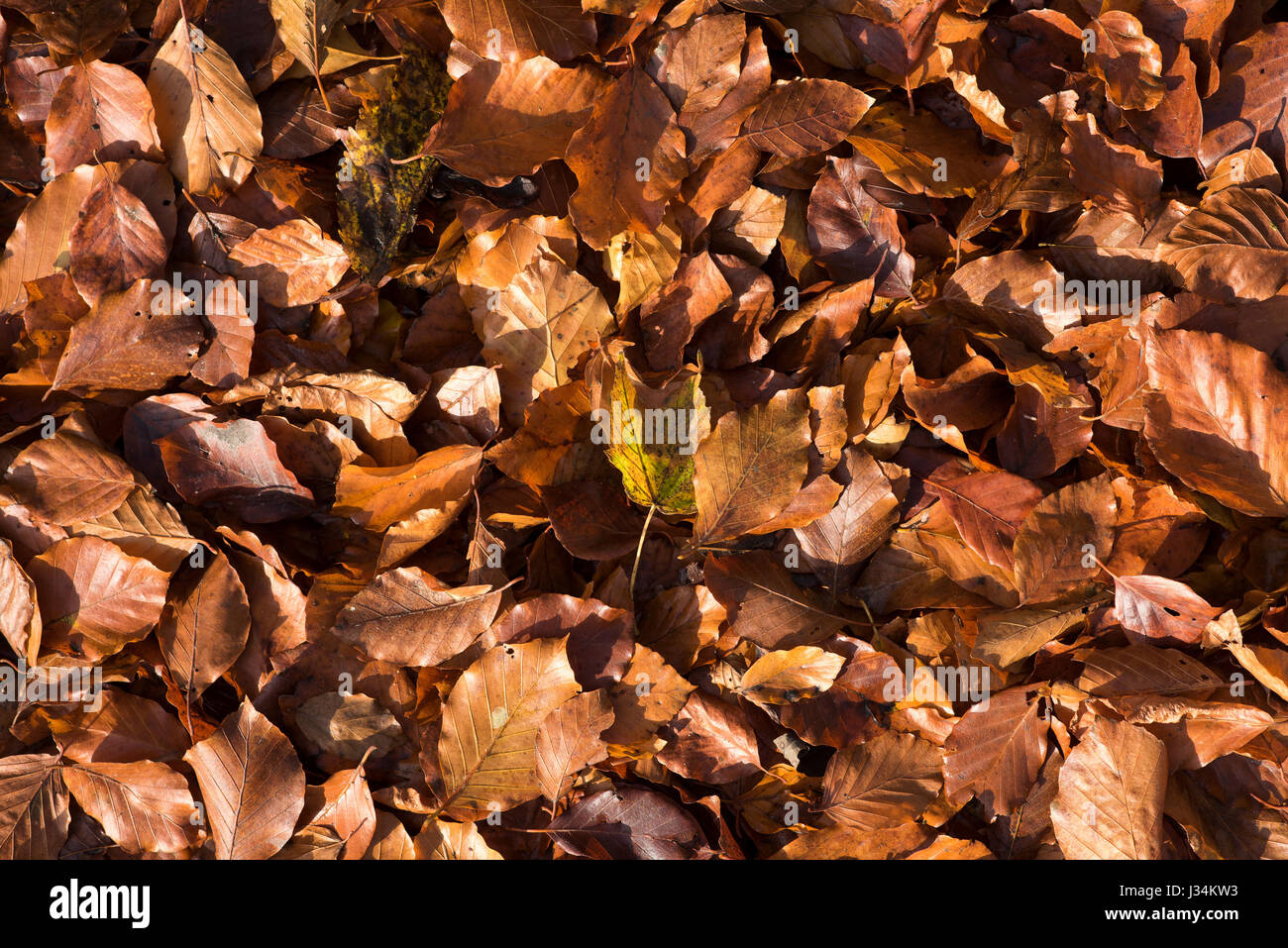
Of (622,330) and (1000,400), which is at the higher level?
(622,330)

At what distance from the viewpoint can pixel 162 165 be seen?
4.90 feet

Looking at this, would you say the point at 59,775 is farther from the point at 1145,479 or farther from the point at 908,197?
the point at 1145,479

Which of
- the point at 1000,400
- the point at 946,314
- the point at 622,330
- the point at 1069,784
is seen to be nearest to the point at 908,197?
the point at 946,314

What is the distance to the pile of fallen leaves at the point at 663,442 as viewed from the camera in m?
1.35

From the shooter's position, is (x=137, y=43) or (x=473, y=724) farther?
(x=137, y=43)

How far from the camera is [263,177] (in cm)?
147

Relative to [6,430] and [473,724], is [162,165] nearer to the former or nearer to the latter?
[6,430]

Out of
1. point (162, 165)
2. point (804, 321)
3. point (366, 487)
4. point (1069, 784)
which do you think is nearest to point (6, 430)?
point (162, 165)

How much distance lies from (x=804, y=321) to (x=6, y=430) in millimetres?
1350

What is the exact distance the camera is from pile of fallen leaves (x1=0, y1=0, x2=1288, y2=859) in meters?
1.35

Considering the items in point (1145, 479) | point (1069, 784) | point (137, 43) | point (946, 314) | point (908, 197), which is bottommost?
point (1069, 784)

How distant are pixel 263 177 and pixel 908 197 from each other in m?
1.07

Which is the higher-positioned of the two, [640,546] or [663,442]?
[663,442]

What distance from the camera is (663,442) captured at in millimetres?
1319
